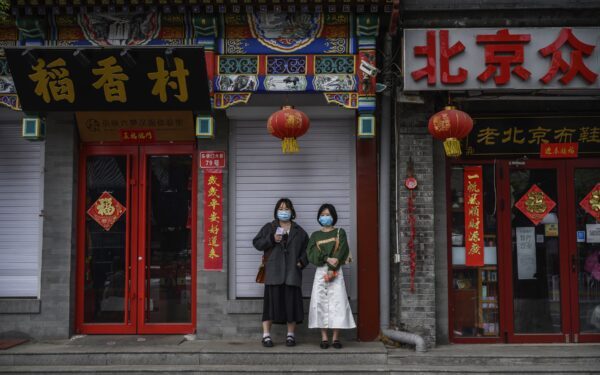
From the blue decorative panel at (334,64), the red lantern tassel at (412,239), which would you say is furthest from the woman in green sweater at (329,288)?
the blue decorative panel at (334,64)

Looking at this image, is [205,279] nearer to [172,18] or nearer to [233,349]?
[233,349]

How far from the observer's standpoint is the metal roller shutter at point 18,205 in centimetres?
806

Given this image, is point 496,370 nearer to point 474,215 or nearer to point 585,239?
point 474,215

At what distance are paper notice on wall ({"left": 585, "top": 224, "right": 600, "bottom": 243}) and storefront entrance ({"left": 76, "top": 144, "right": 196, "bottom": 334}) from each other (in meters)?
5.59

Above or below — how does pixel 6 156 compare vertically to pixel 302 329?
above

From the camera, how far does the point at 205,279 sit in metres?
7.87

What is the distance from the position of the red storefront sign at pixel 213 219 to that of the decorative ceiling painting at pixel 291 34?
177 centimetres

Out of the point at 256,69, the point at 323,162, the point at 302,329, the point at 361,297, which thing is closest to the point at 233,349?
the point at 302,329

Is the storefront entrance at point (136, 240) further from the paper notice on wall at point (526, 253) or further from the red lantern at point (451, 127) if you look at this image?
the paper notice on wall at point (526, 253)

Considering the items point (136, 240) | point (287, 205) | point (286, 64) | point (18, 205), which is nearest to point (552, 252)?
point (287, 205)

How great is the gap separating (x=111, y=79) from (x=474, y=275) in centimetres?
559

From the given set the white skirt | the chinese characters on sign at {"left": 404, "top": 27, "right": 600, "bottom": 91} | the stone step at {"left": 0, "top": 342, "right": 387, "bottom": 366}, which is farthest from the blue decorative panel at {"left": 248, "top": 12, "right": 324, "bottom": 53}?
the stone step at {"left": 0, "top": 342, "right": 387, "bottom": 366}

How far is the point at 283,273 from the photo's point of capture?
292 inches

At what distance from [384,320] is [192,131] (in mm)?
3781
